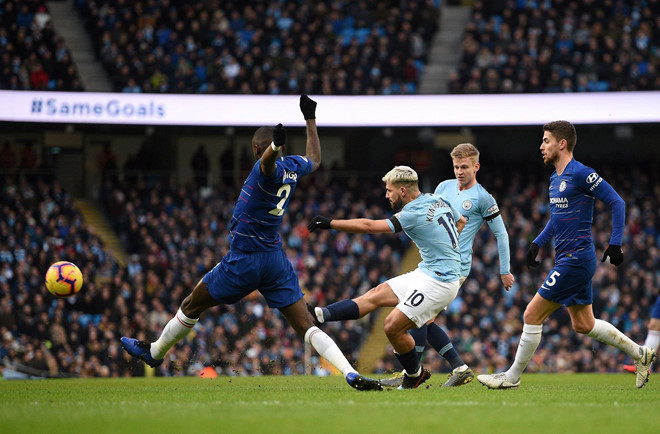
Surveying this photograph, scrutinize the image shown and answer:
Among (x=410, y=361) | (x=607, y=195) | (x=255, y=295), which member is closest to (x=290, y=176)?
(x=410, y=361)

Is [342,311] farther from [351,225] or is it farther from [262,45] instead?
[262,45]

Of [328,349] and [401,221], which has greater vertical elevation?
[401,221]

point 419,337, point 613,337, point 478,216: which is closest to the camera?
point 613,337

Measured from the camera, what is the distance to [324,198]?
2470 cm

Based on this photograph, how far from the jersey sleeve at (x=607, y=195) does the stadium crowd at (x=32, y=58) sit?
Answer: 17.0 metres

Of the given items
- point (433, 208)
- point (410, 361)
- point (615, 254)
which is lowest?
point (410, 361)

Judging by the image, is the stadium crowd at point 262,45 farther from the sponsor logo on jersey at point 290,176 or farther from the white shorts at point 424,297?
the white shorts at point 424,297

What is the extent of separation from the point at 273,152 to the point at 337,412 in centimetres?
A: 267

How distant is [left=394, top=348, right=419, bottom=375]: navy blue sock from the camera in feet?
29.5

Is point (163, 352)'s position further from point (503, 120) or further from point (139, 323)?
point (503, 120)

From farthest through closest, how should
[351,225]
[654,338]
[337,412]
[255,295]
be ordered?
[255,295]
[654,338]
[351,225]
[337,412]

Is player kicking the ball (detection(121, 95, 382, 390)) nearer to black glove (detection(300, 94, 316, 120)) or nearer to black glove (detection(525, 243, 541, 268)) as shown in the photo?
black glove (detection(300, 94, 316, 120))

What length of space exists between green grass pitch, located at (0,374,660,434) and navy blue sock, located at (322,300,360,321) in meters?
0.72

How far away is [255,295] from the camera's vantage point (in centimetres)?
1977
